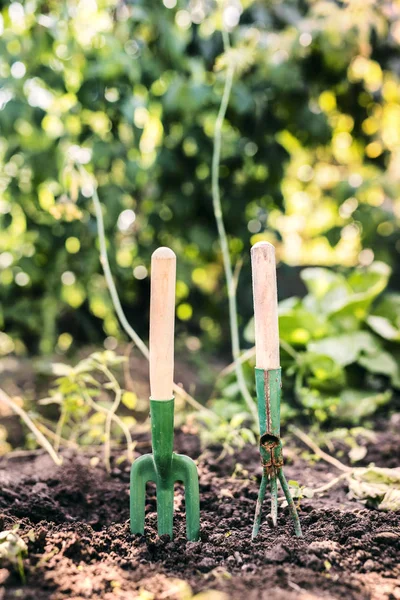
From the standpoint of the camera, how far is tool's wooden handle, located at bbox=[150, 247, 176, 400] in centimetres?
111

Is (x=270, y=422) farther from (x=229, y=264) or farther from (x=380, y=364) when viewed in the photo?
(x=380, y=364)

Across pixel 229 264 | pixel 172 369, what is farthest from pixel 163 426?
pixel 229 264

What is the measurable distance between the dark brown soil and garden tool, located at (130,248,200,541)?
0.05 metres

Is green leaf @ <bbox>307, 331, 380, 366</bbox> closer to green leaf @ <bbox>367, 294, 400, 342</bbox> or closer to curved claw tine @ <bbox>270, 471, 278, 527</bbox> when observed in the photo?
green leaf @ <bbox>367, 294, 400, 342</bbox>

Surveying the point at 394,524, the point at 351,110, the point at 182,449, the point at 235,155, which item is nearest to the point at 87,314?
the point at 235,155

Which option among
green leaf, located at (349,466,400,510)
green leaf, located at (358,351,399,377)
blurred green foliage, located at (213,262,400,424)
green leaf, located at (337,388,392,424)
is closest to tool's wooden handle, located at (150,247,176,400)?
green leaf, located at (349,466,400,510)

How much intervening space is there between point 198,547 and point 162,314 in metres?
0.45

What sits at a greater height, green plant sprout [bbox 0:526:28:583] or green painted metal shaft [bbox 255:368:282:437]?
green painted metal shaft [bbox 255:368:282:437]

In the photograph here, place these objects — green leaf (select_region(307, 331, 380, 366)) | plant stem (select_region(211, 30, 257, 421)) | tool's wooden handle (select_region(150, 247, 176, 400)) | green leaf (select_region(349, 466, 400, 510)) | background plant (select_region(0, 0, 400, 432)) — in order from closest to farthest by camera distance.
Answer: tool's wooden handle (select_region(150, 247, 176, 400)), green leaf (select_region(349, 466, 400, 510)), plant stem (select_region(211, 30, 257, 421)), green leaf (select_region(307, 331, 380, 366)), background plant (select_region(0, 0, 400, 432))

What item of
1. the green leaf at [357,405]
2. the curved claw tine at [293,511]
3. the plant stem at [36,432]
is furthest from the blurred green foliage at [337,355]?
the curved claw tine at [293,511]

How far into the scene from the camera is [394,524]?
1.27m

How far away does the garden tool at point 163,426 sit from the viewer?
1119mm

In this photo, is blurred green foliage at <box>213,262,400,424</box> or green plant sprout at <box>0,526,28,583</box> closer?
green plant sprout at <box>0,526,28,583</box>

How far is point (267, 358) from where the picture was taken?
1.16 metres
